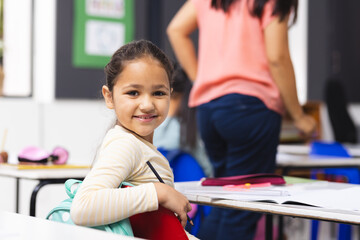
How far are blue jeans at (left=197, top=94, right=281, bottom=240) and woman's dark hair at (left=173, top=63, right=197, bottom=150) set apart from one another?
0.53m

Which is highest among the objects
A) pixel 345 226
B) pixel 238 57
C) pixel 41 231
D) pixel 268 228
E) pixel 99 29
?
pixel 99 29

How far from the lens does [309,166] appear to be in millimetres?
2443

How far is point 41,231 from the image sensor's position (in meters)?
0.85

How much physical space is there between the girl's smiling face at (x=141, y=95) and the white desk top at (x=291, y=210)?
0.77ft

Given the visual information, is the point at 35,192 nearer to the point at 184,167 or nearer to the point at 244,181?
the point at 244,181

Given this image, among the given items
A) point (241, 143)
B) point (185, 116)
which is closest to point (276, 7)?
point (241, 143)

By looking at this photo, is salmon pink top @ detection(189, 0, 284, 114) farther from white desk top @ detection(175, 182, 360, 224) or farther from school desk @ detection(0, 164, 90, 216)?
white desk top @ detection(175, 182, 360, 224)

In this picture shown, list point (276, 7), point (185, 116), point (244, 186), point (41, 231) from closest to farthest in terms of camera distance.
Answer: point (41, 231)
point (244, 186)
point (276, 7)
point (185, 116)

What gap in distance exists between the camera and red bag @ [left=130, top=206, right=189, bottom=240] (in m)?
1.13

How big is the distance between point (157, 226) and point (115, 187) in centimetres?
11

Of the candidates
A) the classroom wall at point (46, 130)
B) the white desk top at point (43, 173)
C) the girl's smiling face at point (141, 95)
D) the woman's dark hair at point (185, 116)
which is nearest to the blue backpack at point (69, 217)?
the girl's smiling face at point (141, 95)

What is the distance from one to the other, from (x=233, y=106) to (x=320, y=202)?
0.89m

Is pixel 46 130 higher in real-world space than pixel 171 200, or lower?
lower

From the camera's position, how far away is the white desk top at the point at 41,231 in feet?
2.63
